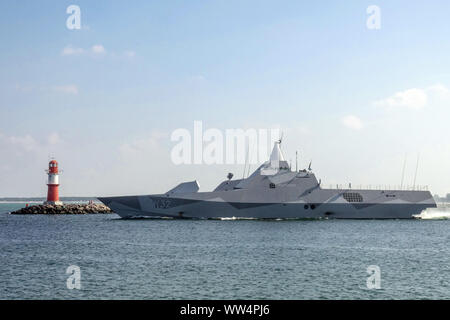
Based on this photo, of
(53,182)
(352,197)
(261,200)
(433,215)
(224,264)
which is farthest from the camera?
(53,182)

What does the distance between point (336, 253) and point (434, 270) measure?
5.81 meters

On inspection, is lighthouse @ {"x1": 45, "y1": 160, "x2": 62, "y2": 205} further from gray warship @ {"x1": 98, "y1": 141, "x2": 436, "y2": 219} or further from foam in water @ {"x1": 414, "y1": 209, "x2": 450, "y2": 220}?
foam in water @ {"x1": 414, "y1": 209, "x2": 450, "y2": 220}

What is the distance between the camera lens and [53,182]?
2867 inches

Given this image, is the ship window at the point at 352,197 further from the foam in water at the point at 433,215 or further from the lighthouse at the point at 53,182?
the lighthouse at the point at 53,182

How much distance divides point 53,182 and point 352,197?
145 feet

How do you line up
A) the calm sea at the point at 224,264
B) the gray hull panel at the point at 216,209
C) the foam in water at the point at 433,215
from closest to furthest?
the calm sea at the point at 224,264 < the gray hull panel at the point at 216,209 < the foam in water at the point at 433,215

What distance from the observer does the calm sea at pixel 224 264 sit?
16797mm

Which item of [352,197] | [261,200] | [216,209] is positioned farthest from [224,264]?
[352,197]

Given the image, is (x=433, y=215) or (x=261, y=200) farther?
(x=433, y=215)

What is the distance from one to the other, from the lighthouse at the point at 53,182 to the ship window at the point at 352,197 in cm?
4266

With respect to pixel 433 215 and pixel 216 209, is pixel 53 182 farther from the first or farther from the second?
pixel 433 215

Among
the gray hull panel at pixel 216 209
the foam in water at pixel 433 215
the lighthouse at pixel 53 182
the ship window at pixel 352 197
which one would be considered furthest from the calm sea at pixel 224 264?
the lighthouse at pixel 53 182

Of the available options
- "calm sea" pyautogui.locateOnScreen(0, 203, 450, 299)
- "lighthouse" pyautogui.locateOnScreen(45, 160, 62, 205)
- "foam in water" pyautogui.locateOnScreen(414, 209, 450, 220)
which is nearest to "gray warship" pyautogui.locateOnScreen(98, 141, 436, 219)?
"foam in water" pyautogui.locateOnScreen(414, 209, 450, 220)

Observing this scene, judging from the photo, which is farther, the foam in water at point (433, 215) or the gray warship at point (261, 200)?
the foam in water at point (433, 215)
